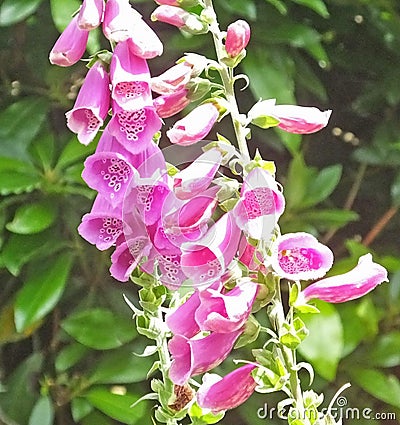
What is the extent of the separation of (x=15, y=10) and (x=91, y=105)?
0.51 metres

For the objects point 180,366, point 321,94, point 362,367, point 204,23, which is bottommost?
point 362,367

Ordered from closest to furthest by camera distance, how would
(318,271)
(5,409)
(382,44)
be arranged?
(318,271)
(5,409)
(382,44)

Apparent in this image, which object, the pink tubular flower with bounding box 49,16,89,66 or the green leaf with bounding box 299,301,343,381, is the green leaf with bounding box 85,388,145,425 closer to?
the green leaf with bounding box 299,301,343,381

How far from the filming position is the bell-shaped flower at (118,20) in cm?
36

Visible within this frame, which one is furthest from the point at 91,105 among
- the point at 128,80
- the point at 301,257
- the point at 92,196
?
the point at 92,196

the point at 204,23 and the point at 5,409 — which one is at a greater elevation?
the point at 204,23

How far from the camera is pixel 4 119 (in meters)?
0.88

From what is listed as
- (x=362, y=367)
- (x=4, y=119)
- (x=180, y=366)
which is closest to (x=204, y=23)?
(x=180, y=366)

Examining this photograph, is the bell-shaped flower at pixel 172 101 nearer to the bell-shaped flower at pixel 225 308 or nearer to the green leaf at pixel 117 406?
the bell-shaped flower at pixel 225 308

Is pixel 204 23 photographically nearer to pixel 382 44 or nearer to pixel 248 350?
pixel 248 350

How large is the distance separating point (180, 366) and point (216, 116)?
12 cm

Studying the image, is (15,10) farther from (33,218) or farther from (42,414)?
(42,414)

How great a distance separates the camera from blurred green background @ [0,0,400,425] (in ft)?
2.72

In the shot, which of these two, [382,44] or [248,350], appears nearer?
[248,350]
